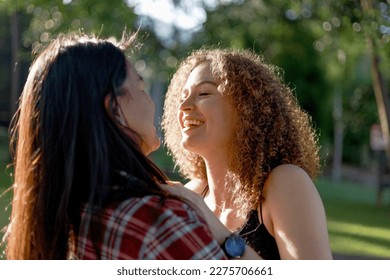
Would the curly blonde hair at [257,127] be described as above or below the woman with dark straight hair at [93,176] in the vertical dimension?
above

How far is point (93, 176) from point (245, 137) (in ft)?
3.55

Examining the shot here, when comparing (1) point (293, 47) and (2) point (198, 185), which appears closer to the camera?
(2) point (198, 185)

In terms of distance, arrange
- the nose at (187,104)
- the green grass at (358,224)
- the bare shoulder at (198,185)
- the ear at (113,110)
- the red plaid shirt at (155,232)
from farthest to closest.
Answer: the green grass at (358,224)
the bare shoulder at (198,185)
the nose at (187,104)
the ear at (113,110)
the red plaid shirt at (155,232)

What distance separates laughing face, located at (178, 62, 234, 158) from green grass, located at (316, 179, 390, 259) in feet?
20.7

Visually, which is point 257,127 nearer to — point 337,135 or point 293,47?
point 293,47

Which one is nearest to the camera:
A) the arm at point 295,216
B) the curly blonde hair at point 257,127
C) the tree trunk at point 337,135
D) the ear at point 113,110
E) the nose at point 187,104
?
the ear at point 113,110

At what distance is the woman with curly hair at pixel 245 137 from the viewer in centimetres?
213

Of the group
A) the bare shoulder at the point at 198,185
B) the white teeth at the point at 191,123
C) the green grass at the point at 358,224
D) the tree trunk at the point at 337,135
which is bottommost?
the bare shoulder at the point at 198,185

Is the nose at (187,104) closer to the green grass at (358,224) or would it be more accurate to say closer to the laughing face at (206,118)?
the laughing face at (206,118)

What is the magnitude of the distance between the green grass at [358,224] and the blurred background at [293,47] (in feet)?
0.07

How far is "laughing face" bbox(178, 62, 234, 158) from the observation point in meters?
2.30

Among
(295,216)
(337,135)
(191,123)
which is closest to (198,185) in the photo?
(191,123)

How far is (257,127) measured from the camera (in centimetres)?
229

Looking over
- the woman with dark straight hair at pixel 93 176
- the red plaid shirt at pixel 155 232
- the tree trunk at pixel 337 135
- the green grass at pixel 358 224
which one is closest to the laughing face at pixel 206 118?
the woman with dark straight hair at pixel 93 176
